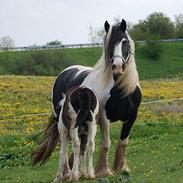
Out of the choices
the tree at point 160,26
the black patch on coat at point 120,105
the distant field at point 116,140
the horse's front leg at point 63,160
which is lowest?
the tree at point 160,26

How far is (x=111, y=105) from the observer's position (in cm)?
1050

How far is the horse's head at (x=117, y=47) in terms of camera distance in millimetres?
9867

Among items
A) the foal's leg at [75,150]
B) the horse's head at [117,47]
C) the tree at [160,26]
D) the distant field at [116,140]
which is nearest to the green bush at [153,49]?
the tree at [160,26]

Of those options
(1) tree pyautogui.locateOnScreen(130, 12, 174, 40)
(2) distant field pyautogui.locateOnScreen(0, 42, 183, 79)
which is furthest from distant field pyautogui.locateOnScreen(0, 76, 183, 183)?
(1) tree pyautogui.locateOnScreen(130, 12, 174, 40)

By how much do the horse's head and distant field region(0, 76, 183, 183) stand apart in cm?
196

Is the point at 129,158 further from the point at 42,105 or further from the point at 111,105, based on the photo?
the point at 42,105

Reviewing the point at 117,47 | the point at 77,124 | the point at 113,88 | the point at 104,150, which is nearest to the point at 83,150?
the point at 104,150

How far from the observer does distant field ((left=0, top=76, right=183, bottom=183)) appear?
1114 cm

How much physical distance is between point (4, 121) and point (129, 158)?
10986 mm

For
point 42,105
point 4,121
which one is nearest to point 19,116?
point 4,121

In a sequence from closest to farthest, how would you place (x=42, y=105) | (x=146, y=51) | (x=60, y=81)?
(x=60, y=81) < (x=42, y=105) < (x=146, y=51)

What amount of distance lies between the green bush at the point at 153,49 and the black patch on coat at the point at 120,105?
242ft

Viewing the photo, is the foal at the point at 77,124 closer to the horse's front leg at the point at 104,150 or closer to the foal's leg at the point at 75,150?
the foal's leg at the point at 75,150

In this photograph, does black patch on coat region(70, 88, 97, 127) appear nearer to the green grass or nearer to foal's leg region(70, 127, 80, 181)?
foal's leg region(70, 127, 80, 181)
